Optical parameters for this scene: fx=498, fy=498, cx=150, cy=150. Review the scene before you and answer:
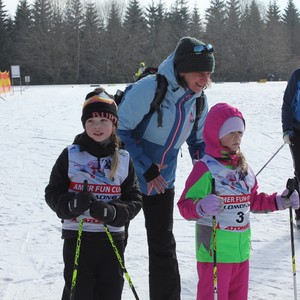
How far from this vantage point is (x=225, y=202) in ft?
9.36

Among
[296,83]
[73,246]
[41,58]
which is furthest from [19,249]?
[41,58]

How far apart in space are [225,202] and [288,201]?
370 mm

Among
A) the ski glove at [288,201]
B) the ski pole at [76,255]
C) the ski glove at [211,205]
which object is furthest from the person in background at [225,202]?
the ski pole at [76,255]

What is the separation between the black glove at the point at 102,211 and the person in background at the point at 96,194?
0.06 metres

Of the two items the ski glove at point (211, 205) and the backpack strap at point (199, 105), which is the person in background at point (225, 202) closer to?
the ski glove at point (211, 205)

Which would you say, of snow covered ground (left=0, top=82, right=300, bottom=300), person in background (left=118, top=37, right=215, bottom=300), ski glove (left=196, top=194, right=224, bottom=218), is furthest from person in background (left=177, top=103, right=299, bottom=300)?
snow covered ground (left=0, top=82, right=300, bottom=300)

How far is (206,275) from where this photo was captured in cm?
285

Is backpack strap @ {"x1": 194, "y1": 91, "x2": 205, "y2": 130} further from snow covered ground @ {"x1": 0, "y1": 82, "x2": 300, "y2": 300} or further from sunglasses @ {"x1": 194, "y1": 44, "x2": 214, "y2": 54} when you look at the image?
snow covered ground @ {"x1": 0, "y1": 82, "x2": 300, "y2": 300}

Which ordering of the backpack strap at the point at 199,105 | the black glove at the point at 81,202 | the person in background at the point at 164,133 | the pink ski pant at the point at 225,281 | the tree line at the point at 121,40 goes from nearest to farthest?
the black glove at the point at 81,202, the pink ski pant at the point at 225,281, the person in background at the point at 164,133, the backpack strap at the point at 199,105, the tree line at the point at 121,40

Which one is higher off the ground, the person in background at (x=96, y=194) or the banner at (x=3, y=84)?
the banner at (x=3, y=84)

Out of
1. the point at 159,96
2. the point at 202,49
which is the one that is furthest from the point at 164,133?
the point at 202,49

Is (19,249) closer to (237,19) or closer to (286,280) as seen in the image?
(286,280)

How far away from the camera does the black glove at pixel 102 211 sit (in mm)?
2469

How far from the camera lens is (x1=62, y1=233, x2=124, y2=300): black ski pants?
2.66 metres
